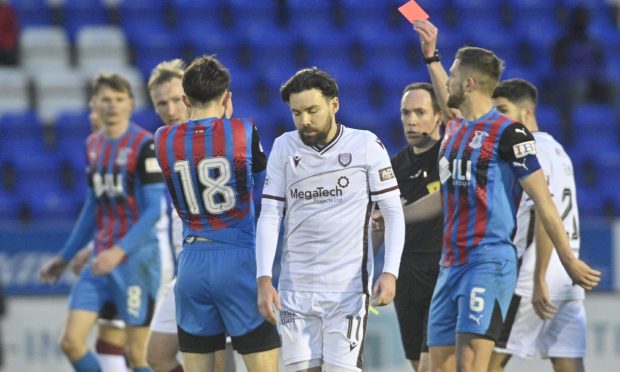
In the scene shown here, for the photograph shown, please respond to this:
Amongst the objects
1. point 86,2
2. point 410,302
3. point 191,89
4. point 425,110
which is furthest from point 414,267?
point 86,2

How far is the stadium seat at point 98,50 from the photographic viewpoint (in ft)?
47.3

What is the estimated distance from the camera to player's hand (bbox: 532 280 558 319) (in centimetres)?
681

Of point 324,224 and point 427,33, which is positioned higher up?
point 427,33

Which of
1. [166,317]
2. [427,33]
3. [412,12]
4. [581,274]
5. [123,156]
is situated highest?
[412,12]

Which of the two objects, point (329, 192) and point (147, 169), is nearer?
point (329, 192)

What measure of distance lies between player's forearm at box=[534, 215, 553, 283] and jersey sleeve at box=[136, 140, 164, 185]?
2718mm

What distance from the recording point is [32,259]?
10.6 metres

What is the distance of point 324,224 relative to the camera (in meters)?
5.84

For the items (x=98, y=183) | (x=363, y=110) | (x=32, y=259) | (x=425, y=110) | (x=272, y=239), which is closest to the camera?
(x=272, y=239)

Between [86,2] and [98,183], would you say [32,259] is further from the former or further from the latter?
[86,2]

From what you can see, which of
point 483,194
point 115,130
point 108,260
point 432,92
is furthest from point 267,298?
point 115,130

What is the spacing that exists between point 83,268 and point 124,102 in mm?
1266

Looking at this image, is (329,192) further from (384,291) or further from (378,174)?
(384,291)

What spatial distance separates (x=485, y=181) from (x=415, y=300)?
1.29 meters
